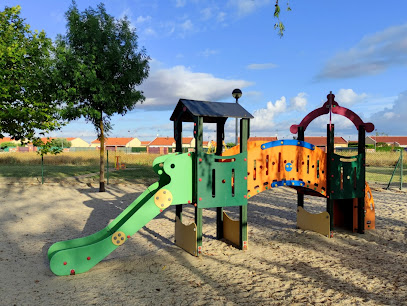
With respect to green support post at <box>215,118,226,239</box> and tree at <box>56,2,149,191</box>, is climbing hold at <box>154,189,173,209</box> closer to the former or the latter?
green support post at <box>215,118,226,239</box>

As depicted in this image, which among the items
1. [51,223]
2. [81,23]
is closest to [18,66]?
[81,23]

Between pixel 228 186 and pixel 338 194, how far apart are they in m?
2.72

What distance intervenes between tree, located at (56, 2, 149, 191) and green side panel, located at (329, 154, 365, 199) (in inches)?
347

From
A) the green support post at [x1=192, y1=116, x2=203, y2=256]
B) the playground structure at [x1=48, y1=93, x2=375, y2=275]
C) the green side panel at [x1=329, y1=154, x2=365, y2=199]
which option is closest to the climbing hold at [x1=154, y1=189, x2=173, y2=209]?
the playground structure at [x1=48, y1=93, x2=375, y2=275]

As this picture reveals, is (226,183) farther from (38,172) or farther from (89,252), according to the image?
→ (38,172)

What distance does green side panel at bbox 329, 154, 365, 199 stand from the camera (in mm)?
6723

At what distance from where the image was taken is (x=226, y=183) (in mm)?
5672

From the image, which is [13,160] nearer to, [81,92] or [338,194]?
[81,92]

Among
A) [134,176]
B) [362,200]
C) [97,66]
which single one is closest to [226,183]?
[362,200]

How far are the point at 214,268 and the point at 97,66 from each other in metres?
9.67

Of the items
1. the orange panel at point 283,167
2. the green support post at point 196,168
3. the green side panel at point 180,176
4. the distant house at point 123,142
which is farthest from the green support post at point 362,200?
the distant house at point 123,142

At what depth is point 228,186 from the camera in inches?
224

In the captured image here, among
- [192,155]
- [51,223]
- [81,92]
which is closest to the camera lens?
[192,155]

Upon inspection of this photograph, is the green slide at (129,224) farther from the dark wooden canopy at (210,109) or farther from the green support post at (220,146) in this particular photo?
the green support post at (220,146)
